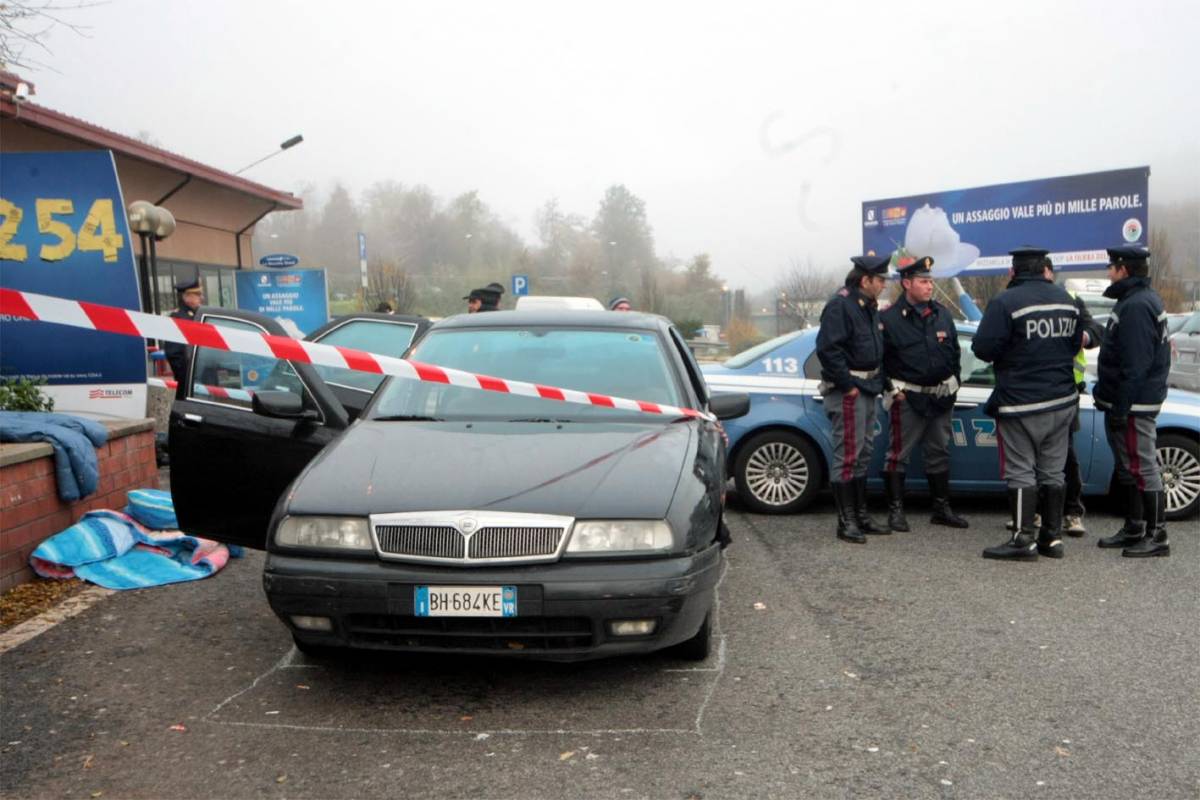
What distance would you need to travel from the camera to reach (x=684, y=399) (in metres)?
4.92

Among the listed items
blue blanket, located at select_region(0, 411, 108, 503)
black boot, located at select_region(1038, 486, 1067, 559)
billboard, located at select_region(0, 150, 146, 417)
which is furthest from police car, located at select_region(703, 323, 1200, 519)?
billboard, located at select_region(0, 150, 146, 417)

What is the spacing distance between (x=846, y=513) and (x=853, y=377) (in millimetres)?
918

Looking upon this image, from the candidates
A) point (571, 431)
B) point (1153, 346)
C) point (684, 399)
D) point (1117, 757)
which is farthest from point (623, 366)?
point (1153, 346)

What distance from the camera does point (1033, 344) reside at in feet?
20.7

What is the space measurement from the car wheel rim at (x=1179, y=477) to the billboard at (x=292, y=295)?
51.4 feet

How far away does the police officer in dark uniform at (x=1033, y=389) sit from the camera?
6270 millimetres

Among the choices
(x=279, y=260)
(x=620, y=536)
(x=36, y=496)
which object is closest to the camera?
(x=620, y=536)

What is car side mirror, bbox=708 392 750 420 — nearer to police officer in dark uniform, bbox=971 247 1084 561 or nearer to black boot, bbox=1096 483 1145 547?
police officer in dark uniform, bbox=971 247 1084 561

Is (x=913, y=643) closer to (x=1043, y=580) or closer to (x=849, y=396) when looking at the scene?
(x=1043, y=580)

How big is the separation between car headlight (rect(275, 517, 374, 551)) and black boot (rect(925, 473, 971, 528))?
482cm

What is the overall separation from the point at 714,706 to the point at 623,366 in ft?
5.99

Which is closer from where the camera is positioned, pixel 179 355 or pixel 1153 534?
pixel 1153 534

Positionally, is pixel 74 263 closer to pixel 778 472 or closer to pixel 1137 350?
pixel 778 472

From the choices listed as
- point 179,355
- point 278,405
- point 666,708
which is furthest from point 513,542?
point 179,355
